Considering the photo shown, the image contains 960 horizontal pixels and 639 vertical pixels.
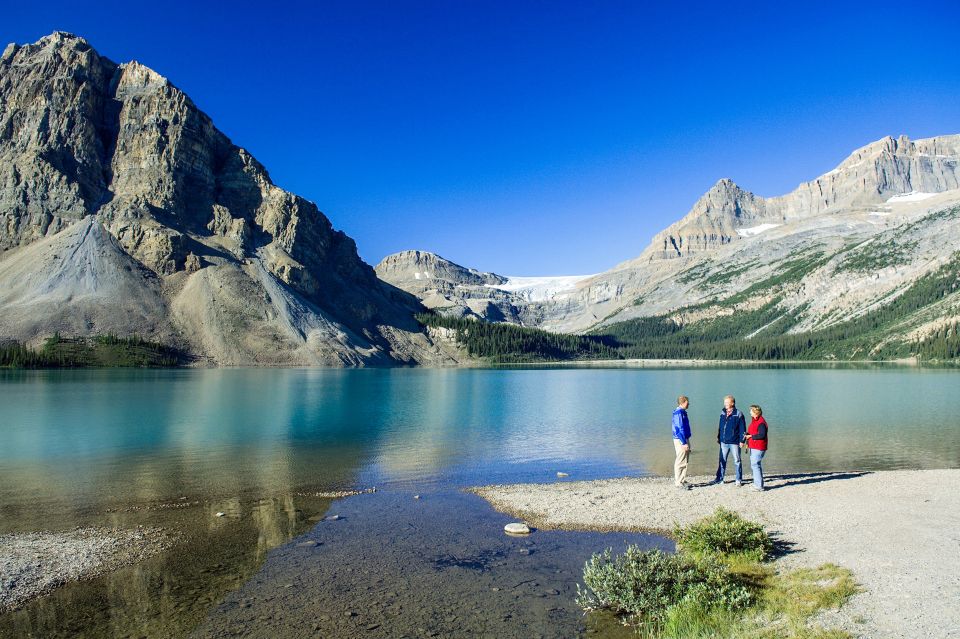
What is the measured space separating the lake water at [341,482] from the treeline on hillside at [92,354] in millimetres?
67377

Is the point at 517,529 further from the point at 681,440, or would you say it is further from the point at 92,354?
the point at 92,354

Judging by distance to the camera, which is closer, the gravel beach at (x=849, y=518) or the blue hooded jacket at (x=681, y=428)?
the gravel beach at (x=849, y=518)

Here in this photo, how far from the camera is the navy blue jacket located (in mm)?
22391

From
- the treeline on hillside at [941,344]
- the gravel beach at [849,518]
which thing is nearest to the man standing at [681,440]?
the gravel beach at [849,518]

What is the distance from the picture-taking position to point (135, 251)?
534ft

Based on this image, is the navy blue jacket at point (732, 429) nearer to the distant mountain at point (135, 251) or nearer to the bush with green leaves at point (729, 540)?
the bush with green leaves at point (729, 540)

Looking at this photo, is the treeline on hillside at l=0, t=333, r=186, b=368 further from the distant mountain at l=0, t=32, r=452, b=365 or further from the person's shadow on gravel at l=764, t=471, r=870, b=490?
the person's shadow on gravel at l=764, t=471, r=870, b=490

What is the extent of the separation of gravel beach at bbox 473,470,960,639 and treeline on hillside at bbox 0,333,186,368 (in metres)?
125

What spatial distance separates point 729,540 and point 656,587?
13.7 ft

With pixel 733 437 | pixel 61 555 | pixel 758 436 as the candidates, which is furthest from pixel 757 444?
A: pixel 61 555

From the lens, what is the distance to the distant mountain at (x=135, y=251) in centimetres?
14038

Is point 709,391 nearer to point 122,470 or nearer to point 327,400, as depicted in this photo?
point 327,400

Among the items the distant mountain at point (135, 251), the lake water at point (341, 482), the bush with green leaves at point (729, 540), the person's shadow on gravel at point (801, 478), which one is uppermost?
the distant mountain at point (135, 251)

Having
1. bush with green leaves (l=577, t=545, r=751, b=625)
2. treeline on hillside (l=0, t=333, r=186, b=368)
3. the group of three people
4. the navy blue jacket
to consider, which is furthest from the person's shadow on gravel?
treeline on hillside (l=0, t=333, r=186, b=368)
